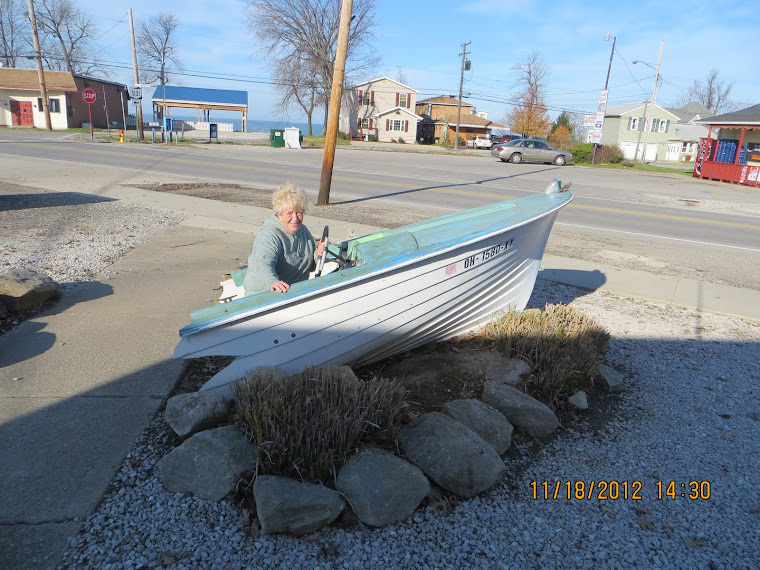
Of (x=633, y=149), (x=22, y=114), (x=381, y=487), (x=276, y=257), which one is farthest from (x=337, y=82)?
(x=633, y=149)

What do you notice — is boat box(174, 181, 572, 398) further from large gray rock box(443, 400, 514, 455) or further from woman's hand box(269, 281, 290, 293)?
large gray rock box(443, 400, 514, 455)

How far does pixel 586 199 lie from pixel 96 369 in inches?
635

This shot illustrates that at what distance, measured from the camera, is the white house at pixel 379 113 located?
58594 millimetres

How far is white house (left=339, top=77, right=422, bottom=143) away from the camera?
192 ft

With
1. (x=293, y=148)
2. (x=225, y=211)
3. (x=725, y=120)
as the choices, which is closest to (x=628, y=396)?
(x=225, y=211)

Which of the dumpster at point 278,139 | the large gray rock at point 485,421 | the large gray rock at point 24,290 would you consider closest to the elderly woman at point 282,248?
the large gray rock at point 485,421

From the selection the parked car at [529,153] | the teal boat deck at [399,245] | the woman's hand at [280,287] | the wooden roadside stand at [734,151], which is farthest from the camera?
the parked car at [529,153]

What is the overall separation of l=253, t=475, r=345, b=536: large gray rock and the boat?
91 centimetres

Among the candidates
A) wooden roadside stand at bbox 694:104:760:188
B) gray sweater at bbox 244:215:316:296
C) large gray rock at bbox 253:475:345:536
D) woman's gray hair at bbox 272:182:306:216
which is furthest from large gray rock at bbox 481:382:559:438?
wooden roadside stand at bbox 694:104:760:188

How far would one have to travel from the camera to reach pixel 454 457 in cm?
302

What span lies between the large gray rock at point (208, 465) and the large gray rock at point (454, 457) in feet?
3.03

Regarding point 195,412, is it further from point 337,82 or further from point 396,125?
point 396,125

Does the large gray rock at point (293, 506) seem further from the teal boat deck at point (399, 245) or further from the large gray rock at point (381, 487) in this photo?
the teal boat deck at point (399, 245)

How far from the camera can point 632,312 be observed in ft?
20.8
